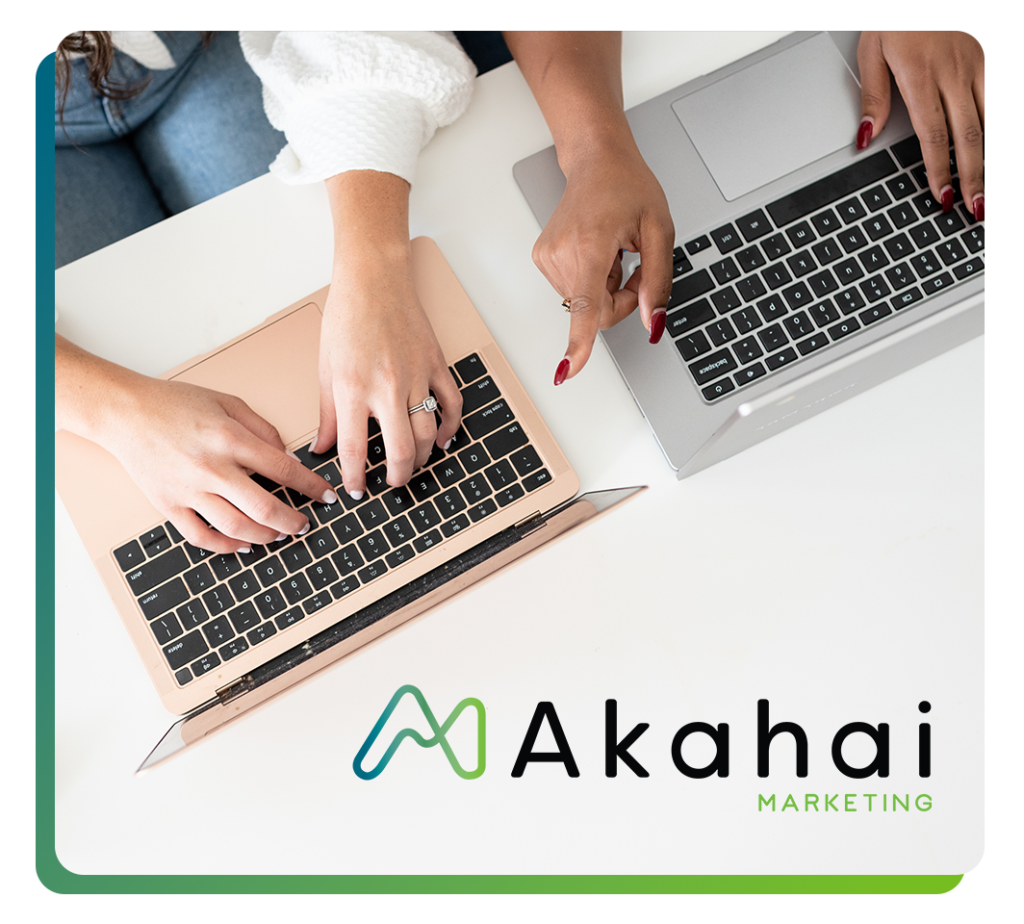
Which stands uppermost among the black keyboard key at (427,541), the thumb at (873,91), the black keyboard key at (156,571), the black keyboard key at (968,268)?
the thumb at (873,91)

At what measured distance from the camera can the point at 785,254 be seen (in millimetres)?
587

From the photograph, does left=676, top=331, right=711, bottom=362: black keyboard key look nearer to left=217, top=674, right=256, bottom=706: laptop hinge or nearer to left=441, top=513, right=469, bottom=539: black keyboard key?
left=441, top=513, right=469, bottom=539: black keyboard key

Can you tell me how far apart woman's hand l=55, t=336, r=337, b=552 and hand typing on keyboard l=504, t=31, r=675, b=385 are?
0.26 m

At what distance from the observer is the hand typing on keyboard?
56 centimetres

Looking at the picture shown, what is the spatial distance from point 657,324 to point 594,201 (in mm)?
119

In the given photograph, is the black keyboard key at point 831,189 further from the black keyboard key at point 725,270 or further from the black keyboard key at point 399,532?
the black keyboard key at point 399,532

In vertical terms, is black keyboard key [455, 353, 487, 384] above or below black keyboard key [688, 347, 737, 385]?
above

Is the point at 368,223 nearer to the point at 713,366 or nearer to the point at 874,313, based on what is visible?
the point at 713,366

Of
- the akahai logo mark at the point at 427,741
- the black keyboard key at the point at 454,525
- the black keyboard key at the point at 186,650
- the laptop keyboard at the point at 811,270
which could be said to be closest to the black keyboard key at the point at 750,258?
the laptop keyboard at the point at 811,270

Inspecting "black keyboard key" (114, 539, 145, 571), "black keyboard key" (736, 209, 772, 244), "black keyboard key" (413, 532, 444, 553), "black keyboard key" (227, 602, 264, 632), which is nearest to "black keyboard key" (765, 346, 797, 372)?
"black keyboard key" (736, 209, 772, 244)

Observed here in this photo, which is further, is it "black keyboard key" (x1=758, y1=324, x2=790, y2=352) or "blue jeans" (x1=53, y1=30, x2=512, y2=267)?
"blue jeans" (x1=53, y1=30, x2=512, y2=267)

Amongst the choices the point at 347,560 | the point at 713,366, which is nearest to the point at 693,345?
the point at 713,366

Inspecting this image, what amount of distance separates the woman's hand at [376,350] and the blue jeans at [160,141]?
23 cm

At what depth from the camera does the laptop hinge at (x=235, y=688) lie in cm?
57
